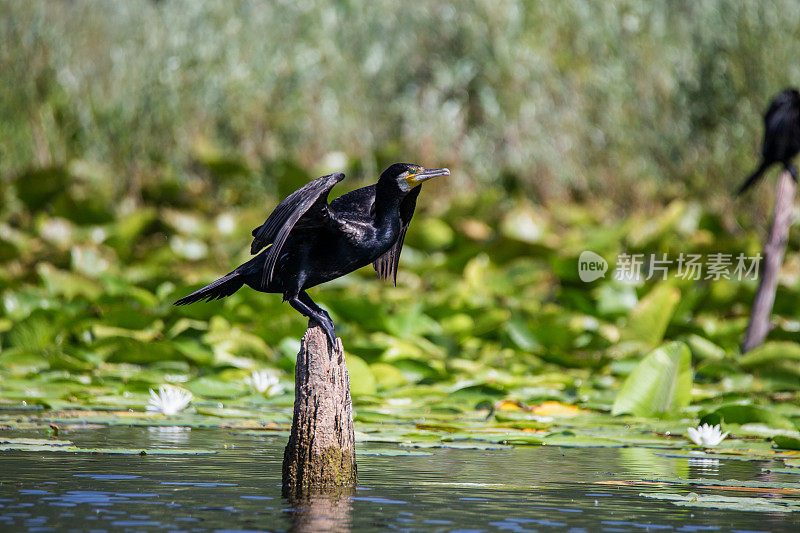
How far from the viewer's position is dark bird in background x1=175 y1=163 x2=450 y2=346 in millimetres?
3039

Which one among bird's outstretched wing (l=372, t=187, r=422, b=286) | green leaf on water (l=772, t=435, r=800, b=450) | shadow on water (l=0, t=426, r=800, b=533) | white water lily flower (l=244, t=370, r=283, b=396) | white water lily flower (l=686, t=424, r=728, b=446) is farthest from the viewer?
white water lily flower (l=244, t=370, r=283, b=396)

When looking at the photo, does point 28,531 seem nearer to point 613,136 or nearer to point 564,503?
point 564,503

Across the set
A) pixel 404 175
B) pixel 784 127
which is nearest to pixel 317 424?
pixel 404 175

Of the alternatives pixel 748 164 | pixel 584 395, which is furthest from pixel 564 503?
pixel 748 164

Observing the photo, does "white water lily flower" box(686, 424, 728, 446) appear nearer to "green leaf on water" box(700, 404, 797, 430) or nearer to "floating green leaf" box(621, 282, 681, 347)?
"green leaf on water" box(700, 404, 797, 430)

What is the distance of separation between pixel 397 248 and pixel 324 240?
56 centimetres

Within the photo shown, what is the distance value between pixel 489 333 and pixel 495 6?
5.99 meters

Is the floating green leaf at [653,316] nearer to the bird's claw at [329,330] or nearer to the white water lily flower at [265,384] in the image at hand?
the white water lily flower at [265,384]

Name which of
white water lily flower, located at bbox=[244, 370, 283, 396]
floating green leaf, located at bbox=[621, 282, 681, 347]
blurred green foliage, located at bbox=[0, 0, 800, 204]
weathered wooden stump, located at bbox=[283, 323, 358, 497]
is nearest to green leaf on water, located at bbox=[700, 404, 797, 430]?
floating green leaf, located at bbox=[621, 282, 681, 347]

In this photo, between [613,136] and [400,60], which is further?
[400,60]

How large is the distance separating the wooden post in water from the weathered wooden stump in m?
3.31

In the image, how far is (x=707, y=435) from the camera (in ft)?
13.0

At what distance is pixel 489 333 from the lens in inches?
245

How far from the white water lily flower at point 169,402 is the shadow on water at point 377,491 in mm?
168
